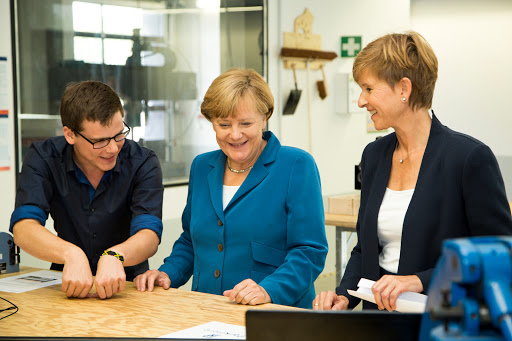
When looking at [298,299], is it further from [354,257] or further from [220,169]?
[220,169]

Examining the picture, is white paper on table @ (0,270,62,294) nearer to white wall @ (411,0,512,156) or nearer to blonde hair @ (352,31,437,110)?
blonde hair @ (352,31,437,110)

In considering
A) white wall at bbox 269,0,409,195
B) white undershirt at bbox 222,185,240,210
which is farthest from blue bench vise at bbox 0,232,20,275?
white wall at bbox 269,0,409,195

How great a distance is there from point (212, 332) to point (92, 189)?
96 centimetres

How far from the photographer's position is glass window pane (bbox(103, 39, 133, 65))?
428 cm

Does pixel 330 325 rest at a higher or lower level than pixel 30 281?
higher

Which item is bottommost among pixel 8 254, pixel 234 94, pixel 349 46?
pixel 8 254

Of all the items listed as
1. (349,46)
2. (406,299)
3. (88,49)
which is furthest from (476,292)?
(349,46)

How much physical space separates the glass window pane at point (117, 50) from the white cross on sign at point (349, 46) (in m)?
2.31

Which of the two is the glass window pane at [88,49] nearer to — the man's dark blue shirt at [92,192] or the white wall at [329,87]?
the white wall at [329,87]

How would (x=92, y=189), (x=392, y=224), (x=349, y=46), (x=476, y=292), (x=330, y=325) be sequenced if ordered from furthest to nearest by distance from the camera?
(x=349, y=46) < (x=92, y=189) < (x=392, y=224) < (x=330, y=325) < (x=476, y=292)

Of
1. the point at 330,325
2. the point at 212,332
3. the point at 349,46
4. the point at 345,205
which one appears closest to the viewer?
the point at 330,325

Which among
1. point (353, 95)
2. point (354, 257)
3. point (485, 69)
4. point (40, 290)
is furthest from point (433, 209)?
point (485, 69)

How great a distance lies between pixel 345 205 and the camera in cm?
398

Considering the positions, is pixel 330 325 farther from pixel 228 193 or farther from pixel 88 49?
pixel 88 49
